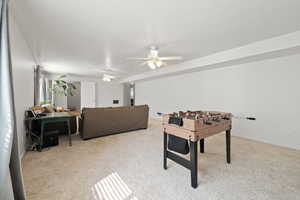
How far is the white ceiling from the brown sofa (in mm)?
1748

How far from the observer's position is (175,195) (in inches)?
58.4

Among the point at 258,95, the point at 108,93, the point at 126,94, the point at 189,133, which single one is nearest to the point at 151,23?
the point at 189,133

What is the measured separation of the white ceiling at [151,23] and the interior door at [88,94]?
182 inches

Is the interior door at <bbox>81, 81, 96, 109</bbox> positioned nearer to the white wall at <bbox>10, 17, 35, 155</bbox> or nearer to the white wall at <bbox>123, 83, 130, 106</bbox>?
the white wall at <bbox>123, 83, 130, 106</bbox>

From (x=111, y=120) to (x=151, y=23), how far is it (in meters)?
2.75

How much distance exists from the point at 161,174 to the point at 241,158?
5.49 feet

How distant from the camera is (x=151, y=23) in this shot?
2135 millimetres

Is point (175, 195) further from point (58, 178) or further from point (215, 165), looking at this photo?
point (58, 178)

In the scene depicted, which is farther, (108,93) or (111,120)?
(108,93)

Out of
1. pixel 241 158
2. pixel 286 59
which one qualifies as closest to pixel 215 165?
pixel 241 158

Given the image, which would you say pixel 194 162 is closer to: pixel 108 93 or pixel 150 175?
pixel 150 175

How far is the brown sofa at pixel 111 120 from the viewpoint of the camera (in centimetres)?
330

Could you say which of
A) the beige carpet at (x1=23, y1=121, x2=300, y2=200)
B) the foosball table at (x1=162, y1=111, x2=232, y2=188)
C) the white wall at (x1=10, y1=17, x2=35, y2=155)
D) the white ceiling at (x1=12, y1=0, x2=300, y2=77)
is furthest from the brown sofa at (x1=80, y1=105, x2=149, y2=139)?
the foosball table at (x1=162, y1=111, x2=232, y2=188)

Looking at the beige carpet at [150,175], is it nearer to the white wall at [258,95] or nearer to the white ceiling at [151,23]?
the white wall at [258,95]
